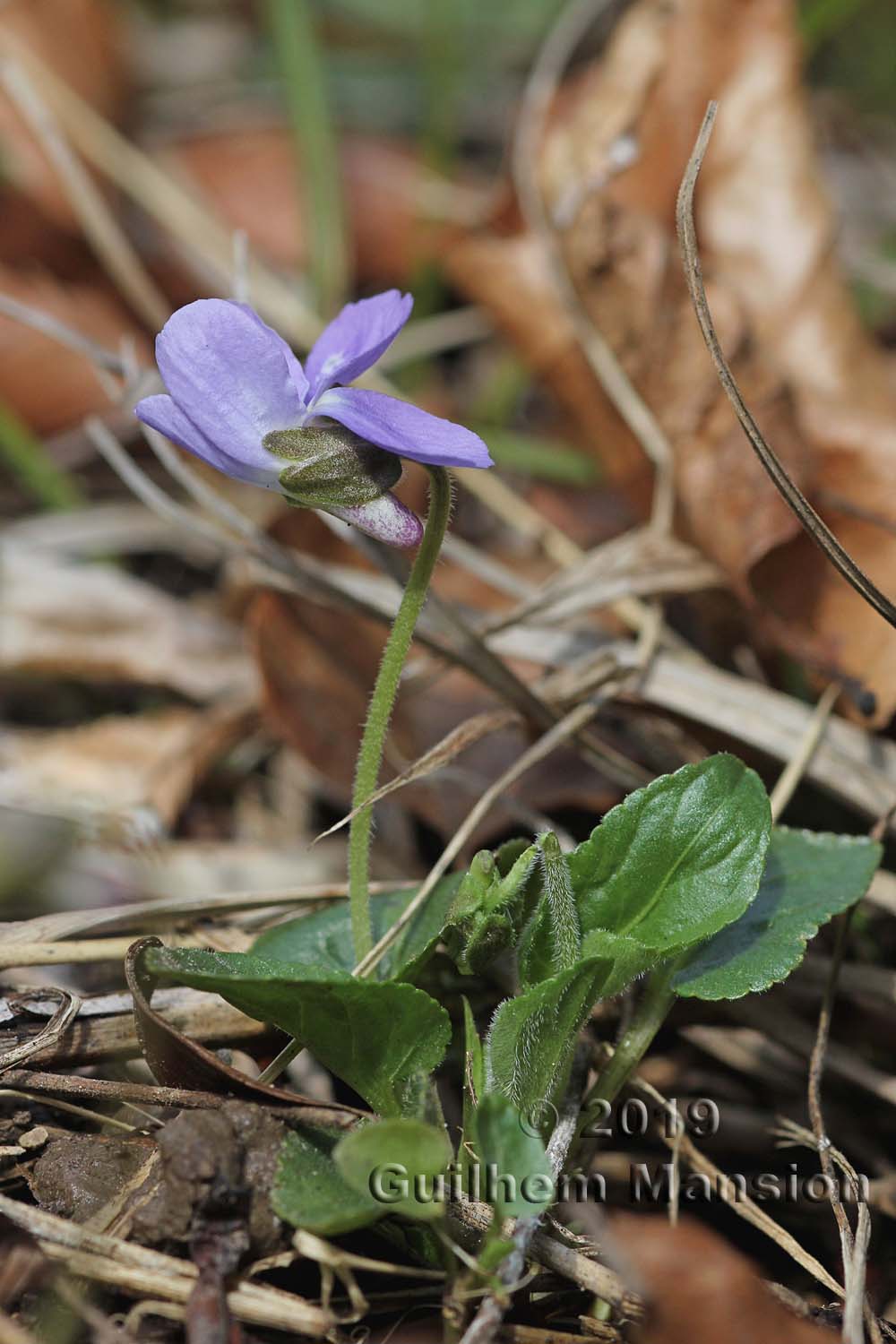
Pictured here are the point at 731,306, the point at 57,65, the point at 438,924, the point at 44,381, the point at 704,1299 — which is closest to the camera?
the point at 704,1299

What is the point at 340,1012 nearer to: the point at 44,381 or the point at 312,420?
the point at 312,420

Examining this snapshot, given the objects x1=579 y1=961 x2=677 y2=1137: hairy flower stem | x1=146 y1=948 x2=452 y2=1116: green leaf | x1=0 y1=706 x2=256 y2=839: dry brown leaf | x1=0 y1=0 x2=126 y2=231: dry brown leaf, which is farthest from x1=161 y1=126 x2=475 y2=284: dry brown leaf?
x1=146 y1=948 x2=452 y2=1116: green leaf

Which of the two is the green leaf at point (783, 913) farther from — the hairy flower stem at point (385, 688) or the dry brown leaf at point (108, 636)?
the dry brown leaf at point (108, 636)

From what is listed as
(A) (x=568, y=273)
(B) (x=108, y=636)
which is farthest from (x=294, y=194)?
(B) (x=108, y=636)

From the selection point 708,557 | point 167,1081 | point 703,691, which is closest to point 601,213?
point 708,557

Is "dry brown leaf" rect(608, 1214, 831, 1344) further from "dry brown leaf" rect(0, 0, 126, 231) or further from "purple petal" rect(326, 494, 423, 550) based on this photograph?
"dry brown leaf" rect(0, 0, 126, 231)

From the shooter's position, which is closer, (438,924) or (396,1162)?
(396,1162)

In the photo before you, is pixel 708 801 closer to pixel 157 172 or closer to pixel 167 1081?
pixel 167 1081
